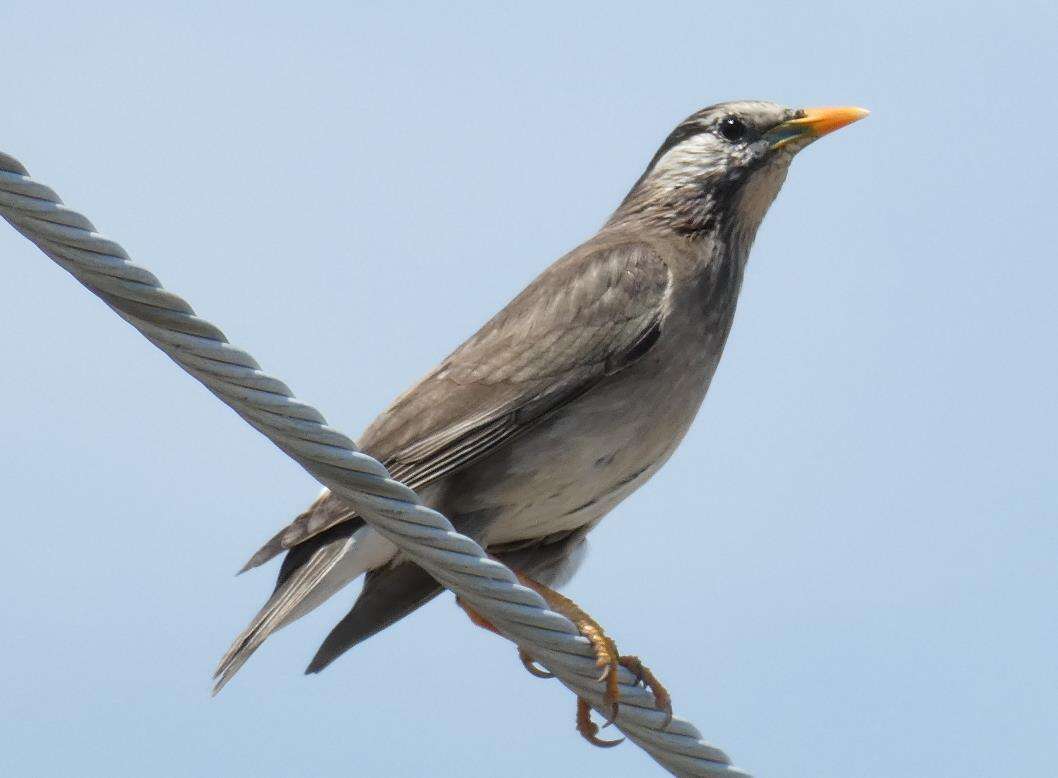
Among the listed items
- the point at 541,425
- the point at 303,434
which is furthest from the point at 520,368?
the point at 303,434

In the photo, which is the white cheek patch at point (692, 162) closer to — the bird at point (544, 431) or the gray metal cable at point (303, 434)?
the bird at point (544, 431)

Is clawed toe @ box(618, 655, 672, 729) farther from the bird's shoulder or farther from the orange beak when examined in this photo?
the orange beak

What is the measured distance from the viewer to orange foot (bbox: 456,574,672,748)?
3988 millimetres

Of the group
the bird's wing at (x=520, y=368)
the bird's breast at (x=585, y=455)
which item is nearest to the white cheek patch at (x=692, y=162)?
the bird's wing at (x=520, y=368)

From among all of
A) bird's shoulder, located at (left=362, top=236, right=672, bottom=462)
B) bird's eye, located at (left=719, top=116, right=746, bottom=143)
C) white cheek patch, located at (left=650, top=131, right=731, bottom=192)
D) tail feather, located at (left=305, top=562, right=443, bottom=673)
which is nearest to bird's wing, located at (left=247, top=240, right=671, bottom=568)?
bird's shoulder, located at (left=362, top=236, right=672, bottom=462)

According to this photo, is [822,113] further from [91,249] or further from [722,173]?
[91,249]

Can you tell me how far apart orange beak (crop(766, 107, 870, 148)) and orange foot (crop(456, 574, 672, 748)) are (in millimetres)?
1821

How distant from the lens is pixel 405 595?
5121 millimetres

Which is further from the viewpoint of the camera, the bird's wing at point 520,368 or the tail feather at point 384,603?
the tail feather at point 384,603

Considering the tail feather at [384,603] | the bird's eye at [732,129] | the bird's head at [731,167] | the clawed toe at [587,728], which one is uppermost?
the bird's eye at [732,129]

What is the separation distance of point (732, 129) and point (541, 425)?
160cm

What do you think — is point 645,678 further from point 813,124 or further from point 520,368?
point 813,124

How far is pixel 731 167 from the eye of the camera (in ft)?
19.4

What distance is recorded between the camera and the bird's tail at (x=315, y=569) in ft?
15.3
